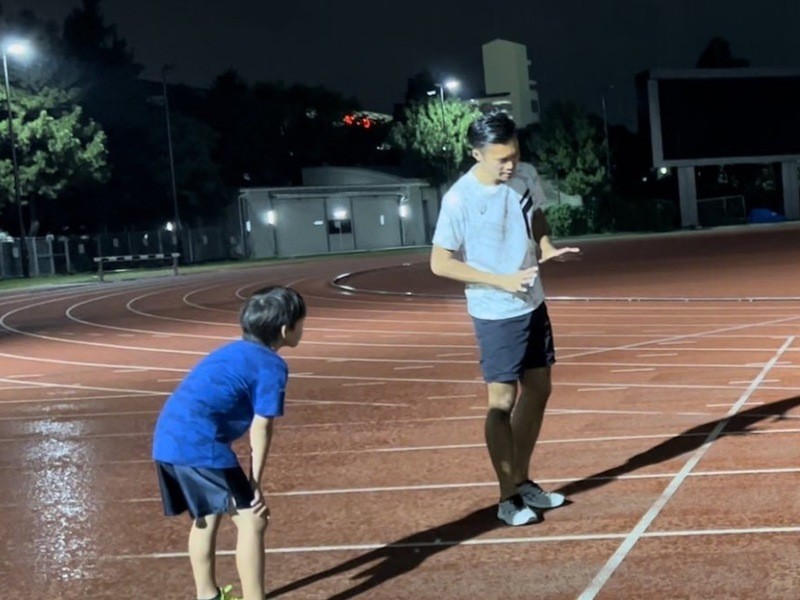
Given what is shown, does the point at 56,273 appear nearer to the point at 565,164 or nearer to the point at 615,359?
the point at 565,164

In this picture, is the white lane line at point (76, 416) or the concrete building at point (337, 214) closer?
the white lane line at point (76, 416)

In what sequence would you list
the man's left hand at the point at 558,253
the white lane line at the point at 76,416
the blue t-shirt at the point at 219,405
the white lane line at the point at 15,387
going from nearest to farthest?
the blue t-shirt at the point at 219,405
the man's left hand at the point at 558,253
the white lane line at the point at 76,416
the white lane line at the point at 15,387

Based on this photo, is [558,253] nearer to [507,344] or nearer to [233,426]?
[507,344]

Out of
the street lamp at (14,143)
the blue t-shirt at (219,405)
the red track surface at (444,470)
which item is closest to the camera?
the blue t-shirt at (219,405)

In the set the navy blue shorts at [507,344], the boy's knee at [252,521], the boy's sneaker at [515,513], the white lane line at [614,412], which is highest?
the navy blue shorts at [507,344]

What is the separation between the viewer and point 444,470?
6781 mm

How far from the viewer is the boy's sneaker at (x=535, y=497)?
18.4 feet

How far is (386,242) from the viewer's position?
2628 inches

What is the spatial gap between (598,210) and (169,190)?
2593cm

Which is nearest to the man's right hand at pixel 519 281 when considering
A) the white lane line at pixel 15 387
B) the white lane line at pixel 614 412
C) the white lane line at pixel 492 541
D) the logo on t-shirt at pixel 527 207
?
the logo on t-shirt at pixel 527 207

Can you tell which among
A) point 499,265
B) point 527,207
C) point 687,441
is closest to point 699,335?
point 687,441

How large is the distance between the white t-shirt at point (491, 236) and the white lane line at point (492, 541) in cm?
103

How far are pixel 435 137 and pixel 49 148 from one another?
3015 cm

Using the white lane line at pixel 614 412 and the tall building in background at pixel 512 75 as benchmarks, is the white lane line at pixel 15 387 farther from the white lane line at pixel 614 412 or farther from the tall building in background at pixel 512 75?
the tall building in background at pixel 512 75
